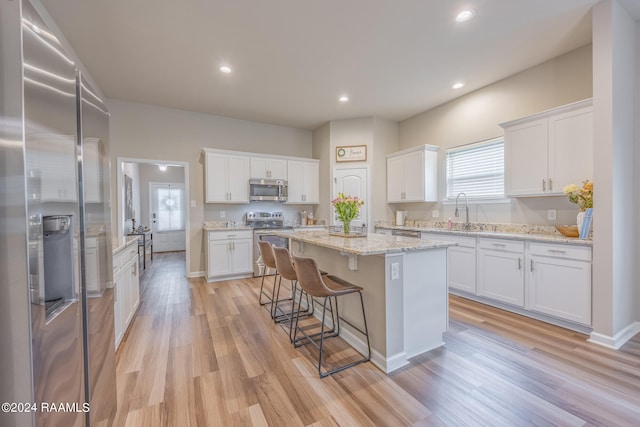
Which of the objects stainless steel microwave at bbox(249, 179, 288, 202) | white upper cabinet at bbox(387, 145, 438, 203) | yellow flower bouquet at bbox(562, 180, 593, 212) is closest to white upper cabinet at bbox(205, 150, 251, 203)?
Answer: stainless steel microwave at bbox(249, 179, 288, 202)

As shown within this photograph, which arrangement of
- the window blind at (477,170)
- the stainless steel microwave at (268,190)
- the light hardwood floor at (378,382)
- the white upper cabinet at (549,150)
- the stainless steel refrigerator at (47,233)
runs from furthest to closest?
1. the stainless steel microwave at (268,190)
2. the window blind at (477,170)
3. the white upper cabinet at (549,150)
4. the light hardwood floor at (378,382)
5. the stainless steel refrigerator at (47,233)

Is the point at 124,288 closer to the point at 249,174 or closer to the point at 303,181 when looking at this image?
the point at 249,174

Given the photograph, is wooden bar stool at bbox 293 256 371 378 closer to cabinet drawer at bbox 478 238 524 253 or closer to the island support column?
the island support column

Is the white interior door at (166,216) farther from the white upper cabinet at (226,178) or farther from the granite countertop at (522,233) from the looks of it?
the granite countertop at (522,233)

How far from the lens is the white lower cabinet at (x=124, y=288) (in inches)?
88.6

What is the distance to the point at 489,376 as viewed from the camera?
1940 millimetres

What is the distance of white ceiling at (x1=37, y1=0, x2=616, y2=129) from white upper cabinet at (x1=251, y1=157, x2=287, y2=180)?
3.87ft

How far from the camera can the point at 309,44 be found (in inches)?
116

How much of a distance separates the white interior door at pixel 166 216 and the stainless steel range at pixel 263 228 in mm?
3433

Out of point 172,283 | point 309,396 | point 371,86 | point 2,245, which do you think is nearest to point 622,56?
point 371,86

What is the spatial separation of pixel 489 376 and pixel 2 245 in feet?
8.67

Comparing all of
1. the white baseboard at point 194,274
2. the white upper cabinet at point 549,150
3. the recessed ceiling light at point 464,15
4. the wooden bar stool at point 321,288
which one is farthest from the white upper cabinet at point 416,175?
the white baseboard at point 194,274

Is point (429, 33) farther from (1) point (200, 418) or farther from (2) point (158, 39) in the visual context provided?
(1) point (200, 418)

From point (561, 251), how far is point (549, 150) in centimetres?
117
